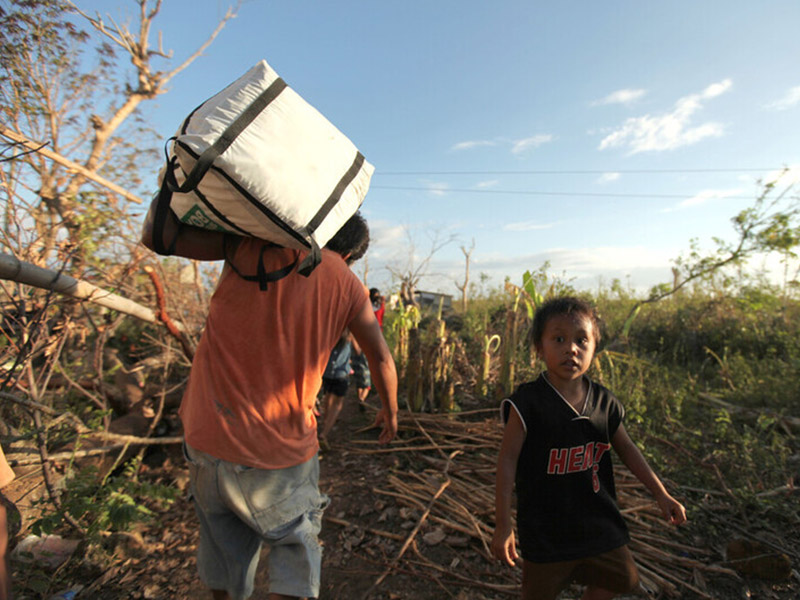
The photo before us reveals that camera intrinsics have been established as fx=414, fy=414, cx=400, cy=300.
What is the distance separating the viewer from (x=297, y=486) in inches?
58.9

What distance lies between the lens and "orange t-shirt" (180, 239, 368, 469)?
1.41 meters

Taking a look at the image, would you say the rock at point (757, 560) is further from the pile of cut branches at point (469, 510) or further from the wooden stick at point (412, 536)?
the wooden stick at point (412, 536)

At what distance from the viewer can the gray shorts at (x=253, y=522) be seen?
1401 mm

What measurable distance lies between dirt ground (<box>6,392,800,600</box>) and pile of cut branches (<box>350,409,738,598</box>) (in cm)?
2

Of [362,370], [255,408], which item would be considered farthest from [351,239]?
[362,370]

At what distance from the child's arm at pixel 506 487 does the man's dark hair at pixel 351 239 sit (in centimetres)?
93

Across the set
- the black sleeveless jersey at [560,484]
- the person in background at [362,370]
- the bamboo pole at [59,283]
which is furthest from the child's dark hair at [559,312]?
the person in background at [362,370]

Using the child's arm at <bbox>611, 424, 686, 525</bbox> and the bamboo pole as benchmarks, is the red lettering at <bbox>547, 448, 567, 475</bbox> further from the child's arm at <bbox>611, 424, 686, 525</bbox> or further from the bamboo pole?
the bamboo pole

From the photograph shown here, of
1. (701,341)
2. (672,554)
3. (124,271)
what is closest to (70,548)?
(124,271)

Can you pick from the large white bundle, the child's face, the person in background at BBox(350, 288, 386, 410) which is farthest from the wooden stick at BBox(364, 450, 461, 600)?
the large white bundle

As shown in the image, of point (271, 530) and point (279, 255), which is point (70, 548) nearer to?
point (271, 530)

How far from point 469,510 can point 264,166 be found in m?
2.60

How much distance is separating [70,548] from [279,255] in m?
2.29

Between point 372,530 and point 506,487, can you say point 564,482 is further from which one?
point 372,530
